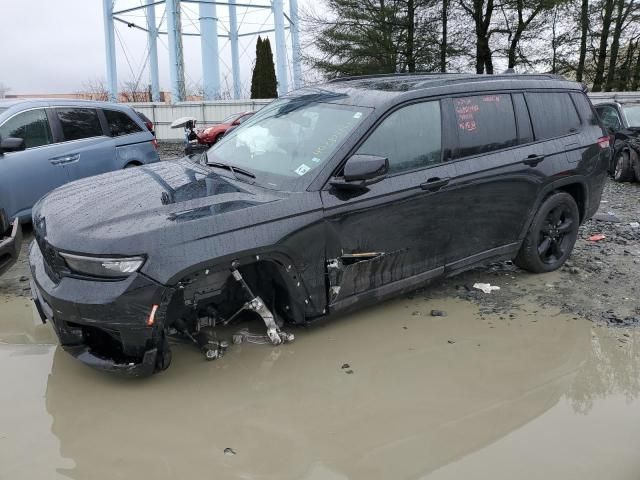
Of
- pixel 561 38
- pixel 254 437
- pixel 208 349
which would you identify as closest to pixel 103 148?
pixel 208 349

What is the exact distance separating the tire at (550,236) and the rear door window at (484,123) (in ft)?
2.50

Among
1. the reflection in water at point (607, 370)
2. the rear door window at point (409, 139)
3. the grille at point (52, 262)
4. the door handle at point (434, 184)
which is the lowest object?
the reflection in water at point (607, 370)

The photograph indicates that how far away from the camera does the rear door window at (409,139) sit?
402cm

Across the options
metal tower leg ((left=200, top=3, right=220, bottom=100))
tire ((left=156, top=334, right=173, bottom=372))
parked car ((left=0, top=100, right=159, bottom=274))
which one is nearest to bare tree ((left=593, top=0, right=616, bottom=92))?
metal tower leg ((left=200, top=3, right=220, bottom=100))

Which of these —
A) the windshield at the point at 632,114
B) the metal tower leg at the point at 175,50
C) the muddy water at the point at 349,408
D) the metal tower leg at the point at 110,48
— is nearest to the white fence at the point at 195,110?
the metal tower leg at the point at 175,50

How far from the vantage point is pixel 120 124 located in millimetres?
8062

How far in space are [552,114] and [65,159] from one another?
18.0 ft

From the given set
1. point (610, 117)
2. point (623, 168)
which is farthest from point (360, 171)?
point (610, 117)

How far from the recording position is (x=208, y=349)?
12.4 feet

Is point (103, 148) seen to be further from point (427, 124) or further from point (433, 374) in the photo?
point (433, 374)

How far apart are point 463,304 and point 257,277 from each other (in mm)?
1937

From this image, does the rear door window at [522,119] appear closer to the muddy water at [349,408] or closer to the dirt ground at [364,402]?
the dirt ground at [364,402]

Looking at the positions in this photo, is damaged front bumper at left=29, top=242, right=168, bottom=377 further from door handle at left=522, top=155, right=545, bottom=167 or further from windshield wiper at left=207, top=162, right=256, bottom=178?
door handle at left=522, top=155, right=545, bottom=167

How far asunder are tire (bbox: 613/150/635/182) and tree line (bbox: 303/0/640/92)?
1263cm
